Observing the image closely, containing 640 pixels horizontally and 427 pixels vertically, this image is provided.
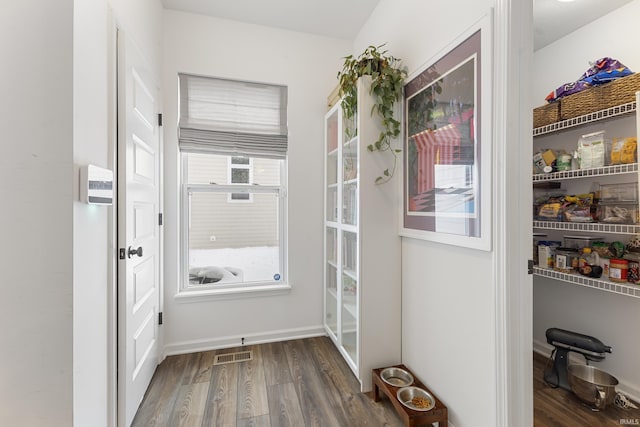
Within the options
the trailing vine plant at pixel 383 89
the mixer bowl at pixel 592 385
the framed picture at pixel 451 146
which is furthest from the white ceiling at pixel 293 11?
the mixer bowl at pixel 592 385

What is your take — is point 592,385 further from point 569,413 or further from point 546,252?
point 546,252

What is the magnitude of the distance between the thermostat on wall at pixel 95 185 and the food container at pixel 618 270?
110 inches

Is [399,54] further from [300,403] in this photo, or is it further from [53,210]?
[300,403]

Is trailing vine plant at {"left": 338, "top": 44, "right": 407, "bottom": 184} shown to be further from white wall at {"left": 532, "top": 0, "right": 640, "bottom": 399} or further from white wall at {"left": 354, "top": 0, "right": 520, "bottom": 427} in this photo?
white wall at {"left": 532, "top": 0, "right": 640, "bottom": 399}

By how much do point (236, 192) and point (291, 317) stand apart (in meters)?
1.23

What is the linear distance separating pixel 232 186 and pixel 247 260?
2.20 feet

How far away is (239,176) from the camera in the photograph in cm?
241

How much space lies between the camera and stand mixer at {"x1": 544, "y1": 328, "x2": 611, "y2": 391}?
175cm

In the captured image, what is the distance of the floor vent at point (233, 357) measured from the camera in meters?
2.11

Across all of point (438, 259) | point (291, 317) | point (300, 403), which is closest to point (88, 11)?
point (438, 259)

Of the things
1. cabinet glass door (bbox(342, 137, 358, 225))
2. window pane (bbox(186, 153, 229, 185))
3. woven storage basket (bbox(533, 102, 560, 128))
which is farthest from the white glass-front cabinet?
woven storage basket (bbox(533, 102, 560, 128))

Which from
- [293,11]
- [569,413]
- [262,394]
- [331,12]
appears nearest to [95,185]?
[262,394]

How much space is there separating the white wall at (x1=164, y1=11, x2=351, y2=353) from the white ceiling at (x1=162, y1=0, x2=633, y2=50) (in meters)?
0.09

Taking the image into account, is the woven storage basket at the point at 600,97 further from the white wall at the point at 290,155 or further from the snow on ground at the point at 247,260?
the snow on ground at the point at 247,260
